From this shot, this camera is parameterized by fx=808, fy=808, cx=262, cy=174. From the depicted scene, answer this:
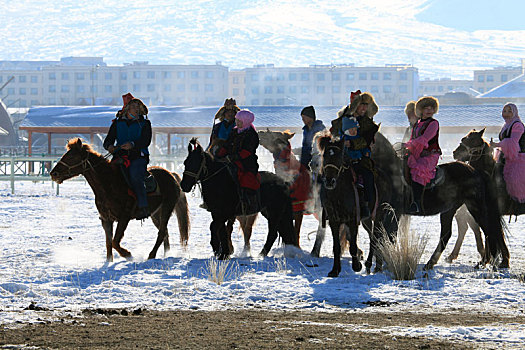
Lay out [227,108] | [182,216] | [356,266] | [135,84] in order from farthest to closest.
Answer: [135,84]
[182,216]
[227,108]
[356,266]

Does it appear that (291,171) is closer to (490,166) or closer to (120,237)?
(120,237)

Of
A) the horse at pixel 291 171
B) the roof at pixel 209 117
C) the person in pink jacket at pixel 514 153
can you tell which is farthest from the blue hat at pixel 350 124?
the roof at pixel 209 117

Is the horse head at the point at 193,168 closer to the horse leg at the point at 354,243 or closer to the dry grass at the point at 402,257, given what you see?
the horse leg at the point at 354,243

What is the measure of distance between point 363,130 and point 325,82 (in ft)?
484

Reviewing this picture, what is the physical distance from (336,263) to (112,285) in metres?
2.85

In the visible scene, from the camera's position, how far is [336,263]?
10.3 metres

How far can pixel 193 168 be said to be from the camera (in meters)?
11.2

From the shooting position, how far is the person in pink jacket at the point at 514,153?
1151 centimetres

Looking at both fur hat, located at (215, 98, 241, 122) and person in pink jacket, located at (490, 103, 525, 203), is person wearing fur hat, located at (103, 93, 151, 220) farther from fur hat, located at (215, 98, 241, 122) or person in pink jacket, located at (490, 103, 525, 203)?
person in pink jacket, located at (490, 103, 525, 203)

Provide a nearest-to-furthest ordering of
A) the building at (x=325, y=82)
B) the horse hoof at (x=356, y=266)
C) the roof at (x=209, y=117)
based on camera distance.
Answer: the horse hoof at (x=356, y=266) < the roof at (x=209, y=117) < the building at (x=325, y=82)

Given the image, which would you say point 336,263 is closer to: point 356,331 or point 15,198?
point 356,331

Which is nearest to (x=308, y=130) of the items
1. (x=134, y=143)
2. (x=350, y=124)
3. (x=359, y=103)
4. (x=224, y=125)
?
(x=224, y=125)

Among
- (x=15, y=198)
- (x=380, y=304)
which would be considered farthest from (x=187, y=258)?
(x=15, y=198)

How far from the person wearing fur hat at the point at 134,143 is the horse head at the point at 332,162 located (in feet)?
9.60
